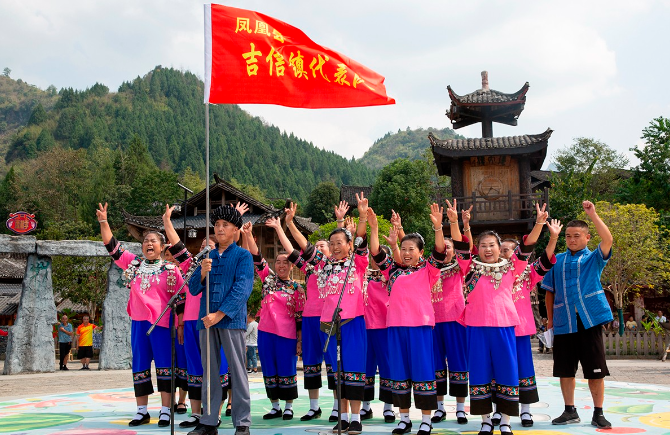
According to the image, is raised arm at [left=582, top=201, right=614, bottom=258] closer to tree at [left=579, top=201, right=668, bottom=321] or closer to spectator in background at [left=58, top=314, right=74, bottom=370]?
tree at [left=579, top=201, right=668, bottom=321]

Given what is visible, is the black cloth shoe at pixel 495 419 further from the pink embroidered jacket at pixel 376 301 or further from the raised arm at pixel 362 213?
the raised arm at pixel 362 213

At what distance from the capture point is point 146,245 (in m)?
6.30

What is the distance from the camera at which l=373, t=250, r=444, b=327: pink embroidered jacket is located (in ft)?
17.9

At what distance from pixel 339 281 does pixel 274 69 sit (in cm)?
218

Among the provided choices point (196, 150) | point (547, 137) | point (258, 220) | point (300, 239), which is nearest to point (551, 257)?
point (300, 239)

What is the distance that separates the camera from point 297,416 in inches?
253

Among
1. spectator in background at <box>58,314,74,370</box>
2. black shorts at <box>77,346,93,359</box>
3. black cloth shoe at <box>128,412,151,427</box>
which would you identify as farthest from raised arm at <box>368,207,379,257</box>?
spectator in background at <box>58,314,74,370</box>

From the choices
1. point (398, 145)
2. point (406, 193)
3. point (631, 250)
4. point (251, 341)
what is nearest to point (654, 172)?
point (631, 250)

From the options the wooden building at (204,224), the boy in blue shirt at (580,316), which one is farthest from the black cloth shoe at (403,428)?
the wooden building at (204,224)

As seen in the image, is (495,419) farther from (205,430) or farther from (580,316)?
(205,430)

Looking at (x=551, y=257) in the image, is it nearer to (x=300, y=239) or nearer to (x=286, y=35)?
(x=300, y=239)

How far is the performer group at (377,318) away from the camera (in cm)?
521

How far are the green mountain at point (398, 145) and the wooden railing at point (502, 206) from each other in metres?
132

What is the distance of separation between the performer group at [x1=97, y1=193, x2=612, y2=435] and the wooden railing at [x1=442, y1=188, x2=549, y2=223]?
627 inches
